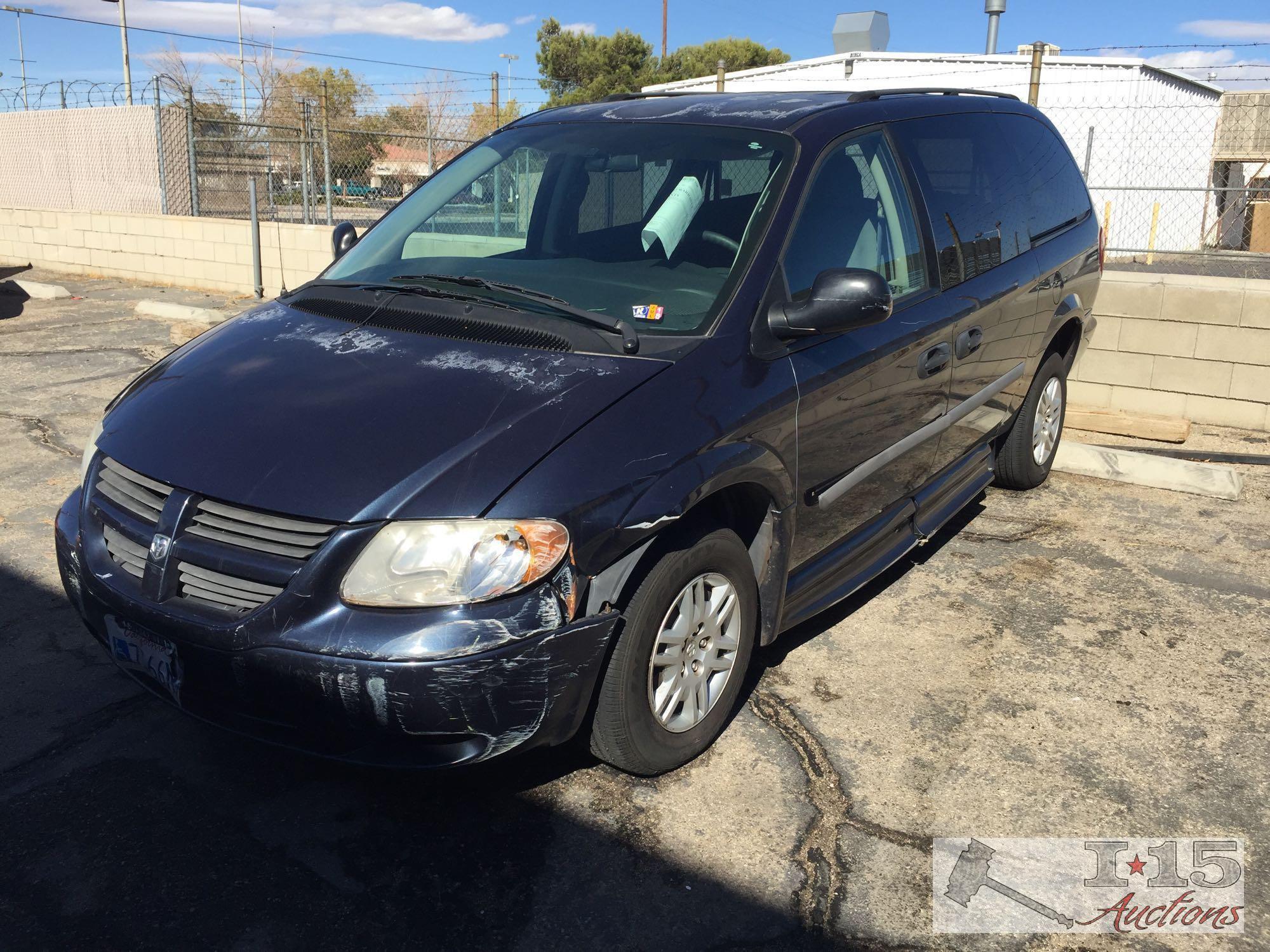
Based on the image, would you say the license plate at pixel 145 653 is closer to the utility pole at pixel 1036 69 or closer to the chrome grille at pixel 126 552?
the chrome grille at pixel 126 552

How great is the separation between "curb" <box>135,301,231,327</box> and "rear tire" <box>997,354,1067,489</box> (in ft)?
26.4

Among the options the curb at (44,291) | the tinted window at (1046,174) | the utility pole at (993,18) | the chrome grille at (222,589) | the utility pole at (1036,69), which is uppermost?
the utility pole at (993,18)

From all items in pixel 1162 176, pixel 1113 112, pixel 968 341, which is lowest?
pixel 968 341

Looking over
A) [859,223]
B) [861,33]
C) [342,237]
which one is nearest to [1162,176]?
[861,33]

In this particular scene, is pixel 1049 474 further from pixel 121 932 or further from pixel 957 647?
pixel 121 932

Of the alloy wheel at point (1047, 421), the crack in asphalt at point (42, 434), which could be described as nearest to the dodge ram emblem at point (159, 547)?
the crack in asphalt at point (42, 434)

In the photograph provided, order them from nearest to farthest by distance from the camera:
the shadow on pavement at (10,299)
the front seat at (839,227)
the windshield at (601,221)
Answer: the windshield at (601,221) < the front seat at (839,227) < the shadow on pavement at (10,299)

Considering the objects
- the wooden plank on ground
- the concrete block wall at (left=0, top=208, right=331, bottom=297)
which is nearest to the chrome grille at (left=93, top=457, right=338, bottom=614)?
the wooden plank on ground

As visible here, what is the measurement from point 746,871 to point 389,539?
1.24 m

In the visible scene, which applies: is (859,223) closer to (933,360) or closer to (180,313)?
(933,360)

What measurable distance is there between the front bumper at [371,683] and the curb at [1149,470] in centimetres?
449

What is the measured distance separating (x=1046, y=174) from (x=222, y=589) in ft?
14.8

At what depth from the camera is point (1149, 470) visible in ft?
19.9

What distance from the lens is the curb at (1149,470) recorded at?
19.5 feet
